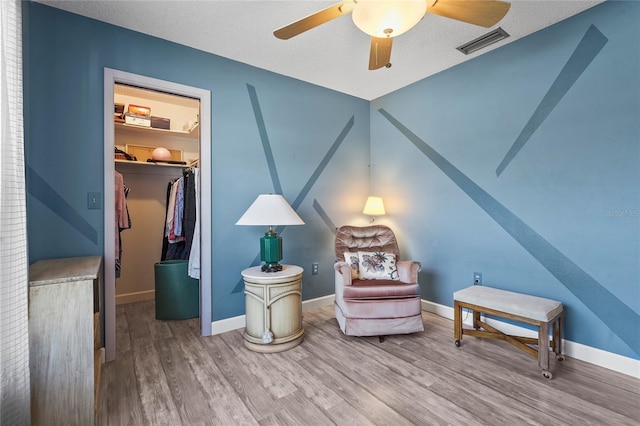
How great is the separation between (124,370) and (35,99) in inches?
78.2

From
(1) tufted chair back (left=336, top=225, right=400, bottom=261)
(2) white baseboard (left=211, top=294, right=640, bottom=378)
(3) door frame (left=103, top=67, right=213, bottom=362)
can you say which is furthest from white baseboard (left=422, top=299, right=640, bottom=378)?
(3) door frame (left=103, top=67, right=213, bottom=362)

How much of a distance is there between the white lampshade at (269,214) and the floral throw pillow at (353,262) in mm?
738

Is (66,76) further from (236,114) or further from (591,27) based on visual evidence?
(591,27)

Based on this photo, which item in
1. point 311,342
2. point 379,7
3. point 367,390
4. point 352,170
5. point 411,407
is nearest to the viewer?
point 379,7

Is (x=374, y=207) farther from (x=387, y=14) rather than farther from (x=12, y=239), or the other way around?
(x=12, y=239)

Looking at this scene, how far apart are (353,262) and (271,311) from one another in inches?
37.7

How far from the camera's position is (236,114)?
9.70ft

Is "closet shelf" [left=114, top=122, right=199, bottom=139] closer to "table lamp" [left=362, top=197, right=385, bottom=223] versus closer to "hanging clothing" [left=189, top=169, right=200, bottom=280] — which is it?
"hanging clothing" [left=189, top=169, right=200, bottom=280]

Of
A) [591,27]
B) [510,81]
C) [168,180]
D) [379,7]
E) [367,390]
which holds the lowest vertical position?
[367,390]

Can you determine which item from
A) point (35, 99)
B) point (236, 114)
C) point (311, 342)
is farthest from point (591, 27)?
point (35, 99)

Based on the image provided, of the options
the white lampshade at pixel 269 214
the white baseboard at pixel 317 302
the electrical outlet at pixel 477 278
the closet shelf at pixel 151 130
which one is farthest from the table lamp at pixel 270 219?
the electrical outlet at pixel 477 278

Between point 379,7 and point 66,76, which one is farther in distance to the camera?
point 66,76

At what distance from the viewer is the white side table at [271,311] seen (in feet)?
8.05

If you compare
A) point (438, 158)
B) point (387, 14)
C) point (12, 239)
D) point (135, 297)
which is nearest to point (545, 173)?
point (438, 158)
